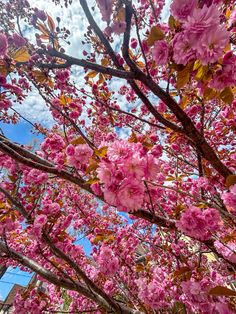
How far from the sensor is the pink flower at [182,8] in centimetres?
126

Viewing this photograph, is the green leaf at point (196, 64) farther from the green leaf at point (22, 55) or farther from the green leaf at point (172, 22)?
the green leaf at point (22, 55)

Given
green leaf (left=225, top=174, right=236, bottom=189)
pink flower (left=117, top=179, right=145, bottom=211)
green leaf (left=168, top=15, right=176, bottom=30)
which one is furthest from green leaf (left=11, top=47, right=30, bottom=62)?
green leaf (left=225, top=174, right=236, bottom=189)

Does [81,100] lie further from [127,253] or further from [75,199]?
[127,253]

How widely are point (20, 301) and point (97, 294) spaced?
6.56 feet

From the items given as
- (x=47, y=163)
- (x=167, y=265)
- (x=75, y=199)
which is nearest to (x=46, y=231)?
(x=47, y=163)

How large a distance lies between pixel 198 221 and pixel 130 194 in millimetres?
990

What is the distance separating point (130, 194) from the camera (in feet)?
4.22

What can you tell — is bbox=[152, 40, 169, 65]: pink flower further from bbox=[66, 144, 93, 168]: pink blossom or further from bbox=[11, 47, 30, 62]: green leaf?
bbox=[11, 47, 30, 62]: green leaf

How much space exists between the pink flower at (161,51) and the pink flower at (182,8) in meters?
0.19

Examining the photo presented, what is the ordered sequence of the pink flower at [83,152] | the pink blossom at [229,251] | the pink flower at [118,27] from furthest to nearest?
the pink blossom at [229,251]
the pink flower at [118,27]
the pink flower at [83,152]

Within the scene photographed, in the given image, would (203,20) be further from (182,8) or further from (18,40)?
(18,40)

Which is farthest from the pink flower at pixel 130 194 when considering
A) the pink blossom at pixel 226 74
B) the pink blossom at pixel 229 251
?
the pink blossom at pixel 229 251

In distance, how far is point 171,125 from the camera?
1.91 meters

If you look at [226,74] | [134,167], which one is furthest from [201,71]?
[134,167]
